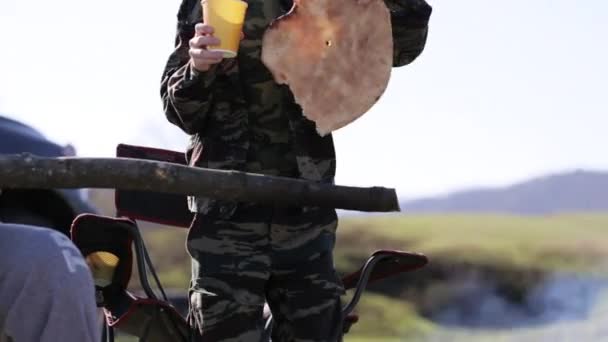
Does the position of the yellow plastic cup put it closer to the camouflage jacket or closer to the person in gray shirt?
the camouflage jacket

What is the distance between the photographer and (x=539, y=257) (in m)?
13.9

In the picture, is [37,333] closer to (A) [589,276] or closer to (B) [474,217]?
(A) [589,276]

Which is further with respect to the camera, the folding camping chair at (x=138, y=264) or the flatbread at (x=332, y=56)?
the folding camping chair at (x=138, y=264)

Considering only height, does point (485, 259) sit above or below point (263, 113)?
below

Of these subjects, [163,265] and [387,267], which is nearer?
[387,267]

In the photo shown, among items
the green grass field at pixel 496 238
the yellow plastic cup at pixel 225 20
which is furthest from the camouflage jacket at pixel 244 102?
the green grass field at pixel 496 238

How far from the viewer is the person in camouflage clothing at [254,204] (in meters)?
3.35

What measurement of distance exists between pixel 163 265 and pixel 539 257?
426cm

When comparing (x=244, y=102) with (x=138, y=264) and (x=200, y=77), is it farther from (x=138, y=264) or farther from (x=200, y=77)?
(x=138, y=264)

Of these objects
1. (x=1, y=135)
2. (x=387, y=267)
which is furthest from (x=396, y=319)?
(x=387, y=267)

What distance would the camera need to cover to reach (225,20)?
303 cm

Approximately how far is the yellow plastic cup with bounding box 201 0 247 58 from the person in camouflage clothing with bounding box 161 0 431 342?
256 millimetres

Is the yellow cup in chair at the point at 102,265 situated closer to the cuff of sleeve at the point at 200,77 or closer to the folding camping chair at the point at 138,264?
the folding camping chair at the point at 138,264

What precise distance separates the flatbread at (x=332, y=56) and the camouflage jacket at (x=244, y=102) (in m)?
0.06
